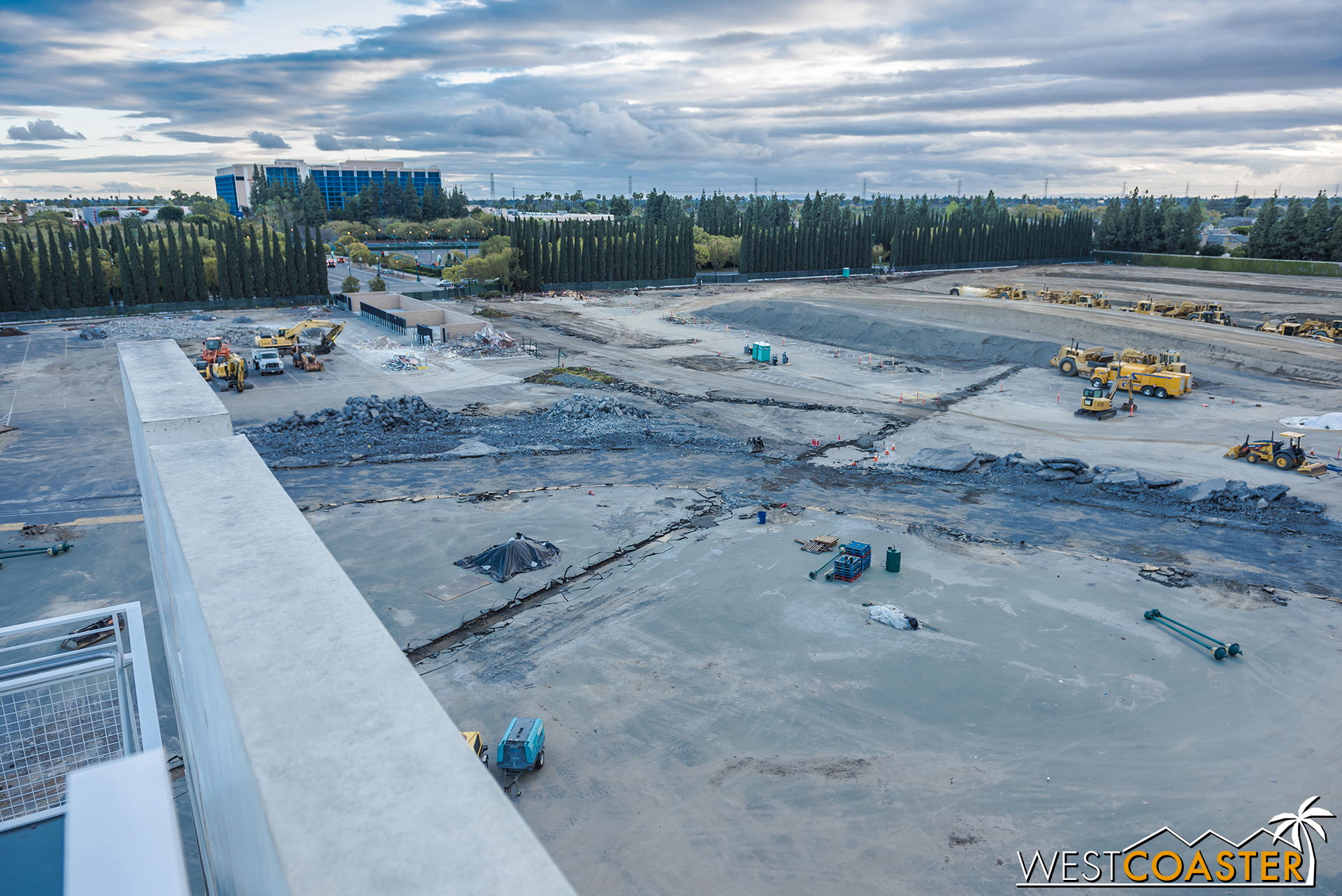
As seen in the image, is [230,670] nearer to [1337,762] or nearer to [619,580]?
[619,580]

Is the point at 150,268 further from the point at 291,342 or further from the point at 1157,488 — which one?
the point at 1157,488

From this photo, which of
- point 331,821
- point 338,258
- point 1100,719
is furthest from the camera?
point 338,258

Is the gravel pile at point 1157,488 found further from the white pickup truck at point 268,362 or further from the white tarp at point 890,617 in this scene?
the white pickup truck at point 268,362

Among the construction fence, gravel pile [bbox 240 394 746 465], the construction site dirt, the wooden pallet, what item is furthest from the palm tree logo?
the construction fence

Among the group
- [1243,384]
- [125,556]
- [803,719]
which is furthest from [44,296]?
[1243,384]

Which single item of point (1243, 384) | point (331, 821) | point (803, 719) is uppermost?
point (331, 821)

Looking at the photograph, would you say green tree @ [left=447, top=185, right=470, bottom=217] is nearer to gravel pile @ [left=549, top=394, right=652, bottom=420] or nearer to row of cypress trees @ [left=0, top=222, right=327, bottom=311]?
row of cypress trees @ [left=0, top=222, right=327, bottom=311]
